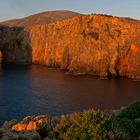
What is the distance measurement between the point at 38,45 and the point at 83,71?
140 feet

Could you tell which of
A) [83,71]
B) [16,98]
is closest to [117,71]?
[83,71]

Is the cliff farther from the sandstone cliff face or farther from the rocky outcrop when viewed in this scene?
the rocky outcrop

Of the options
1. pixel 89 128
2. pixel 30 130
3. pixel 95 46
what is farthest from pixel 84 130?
pixel 95 46

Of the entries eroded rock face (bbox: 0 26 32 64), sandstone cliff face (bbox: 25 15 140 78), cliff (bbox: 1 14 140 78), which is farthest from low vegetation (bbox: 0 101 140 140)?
eroded rock face (bbox: 0 26 32 64)

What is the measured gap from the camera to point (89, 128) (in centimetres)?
1664

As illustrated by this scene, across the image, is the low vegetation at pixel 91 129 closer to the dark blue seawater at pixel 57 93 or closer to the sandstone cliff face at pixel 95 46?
the dark blue seawater at pixel 57 93

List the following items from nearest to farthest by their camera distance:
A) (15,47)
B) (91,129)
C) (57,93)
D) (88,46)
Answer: (91,129) → (57,93) → (88,46) → (15,47)

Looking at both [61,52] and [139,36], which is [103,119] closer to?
[139,36]

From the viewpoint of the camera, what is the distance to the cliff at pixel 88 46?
132m

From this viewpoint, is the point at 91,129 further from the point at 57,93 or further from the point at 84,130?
the point at 57,93

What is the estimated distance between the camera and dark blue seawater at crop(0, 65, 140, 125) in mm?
73250

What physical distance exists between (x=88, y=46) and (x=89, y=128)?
4995 inches

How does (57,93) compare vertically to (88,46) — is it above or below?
below

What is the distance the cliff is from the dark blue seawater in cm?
1179
